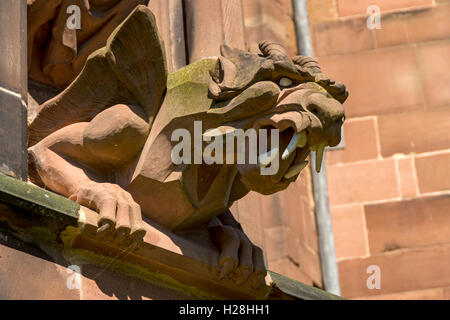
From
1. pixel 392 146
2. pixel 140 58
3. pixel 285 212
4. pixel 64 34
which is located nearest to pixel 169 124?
pixel 140 58

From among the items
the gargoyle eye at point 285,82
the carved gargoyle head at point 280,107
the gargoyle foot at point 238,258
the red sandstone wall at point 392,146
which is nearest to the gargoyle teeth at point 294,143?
the carved gargoyle head at point 280,107

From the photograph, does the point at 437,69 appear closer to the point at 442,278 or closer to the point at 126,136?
the point at 442,278

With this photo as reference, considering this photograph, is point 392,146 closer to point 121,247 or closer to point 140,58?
point 140,58

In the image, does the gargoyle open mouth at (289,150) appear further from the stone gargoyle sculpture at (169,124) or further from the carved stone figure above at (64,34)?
the carved stone figure above at (64,34)

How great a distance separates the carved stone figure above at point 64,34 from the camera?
17.0ft

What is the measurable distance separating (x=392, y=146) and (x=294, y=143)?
9.73ft

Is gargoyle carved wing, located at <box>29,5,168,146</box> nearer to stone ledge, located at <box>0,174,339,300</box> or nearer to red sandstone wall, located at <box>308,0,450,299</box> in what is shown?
stone ledge, located at <box>0,174,339,300</box>

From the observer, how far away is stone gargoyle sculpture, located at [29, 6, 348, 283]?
4.55 meters

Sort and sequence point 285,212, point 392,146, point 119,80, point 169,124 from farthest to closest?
point 392,146
point 285,212
point 119,80
point 169,124

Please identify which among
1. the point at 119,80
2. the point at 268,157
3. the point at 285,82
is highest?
the point at 119,80

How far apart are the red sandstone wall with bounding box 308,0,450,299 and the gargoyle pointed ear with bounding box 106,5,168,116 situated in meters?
2.57

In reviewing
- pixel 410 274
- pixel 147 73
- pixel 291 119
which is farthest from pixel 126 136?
pixel 410 274

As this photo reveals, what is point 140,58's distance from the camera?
4.73 meters

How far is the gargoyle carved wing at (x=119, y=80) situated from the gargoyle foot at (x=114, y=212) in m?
0.33
